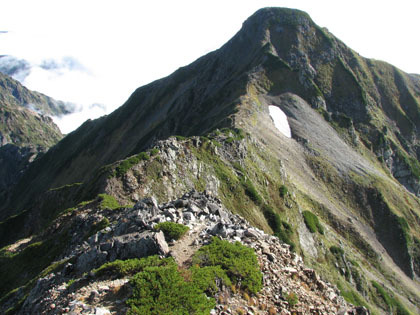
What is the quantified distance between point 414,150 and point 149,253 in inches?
6503

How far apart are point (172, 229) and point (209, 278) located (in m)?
4.72

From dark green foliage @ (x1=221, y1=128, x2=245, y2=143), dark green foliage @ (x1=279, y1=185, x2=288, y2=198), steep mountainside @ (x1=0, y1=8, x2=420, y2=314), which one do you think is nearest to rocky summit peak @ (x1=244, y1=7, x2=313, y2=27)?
steep mountainside @ (x1=0, y1=8, x2=420, y2=314)

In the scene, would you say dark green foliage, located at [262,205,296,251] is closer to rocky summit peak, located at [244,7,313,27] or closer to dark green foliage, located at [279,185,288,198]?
dark green foliage, located at [279,185,288,198]

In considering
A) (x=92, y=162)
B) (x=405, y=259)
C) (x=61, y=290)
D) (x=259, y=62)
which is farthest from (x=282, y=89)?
(x=61, y=290)

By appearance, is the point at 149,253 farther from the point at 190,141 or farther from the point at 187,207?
the point at 190,141

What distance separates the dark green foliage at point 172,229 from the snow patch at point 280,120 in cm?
8852

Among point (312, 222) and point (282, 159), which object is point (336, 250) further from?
point (282, 159)

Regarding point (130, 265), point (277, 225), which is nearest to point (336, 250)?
point (277, 225)

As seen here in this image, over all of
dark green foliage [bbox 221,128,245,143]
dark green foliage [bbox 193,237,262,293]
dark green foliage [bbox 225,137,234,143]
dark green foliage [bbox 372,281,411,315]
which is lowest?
dark green foliage [bbox 372,281,411,315]

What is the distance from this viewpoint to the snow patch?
103625 mm

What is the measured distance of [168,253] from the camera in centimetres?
1530

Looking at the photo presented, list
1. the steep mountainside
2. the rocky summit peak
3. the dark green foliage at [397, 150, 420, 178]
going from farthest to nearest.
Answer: the rocky summit peak
the dark green foliage at [397, 150, 420, 178]
the steep mountainside

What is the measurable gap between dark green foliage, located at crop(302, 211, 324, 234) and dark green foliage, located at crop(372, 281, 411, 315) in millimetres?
14803

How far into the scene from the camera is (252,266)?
14.7m
